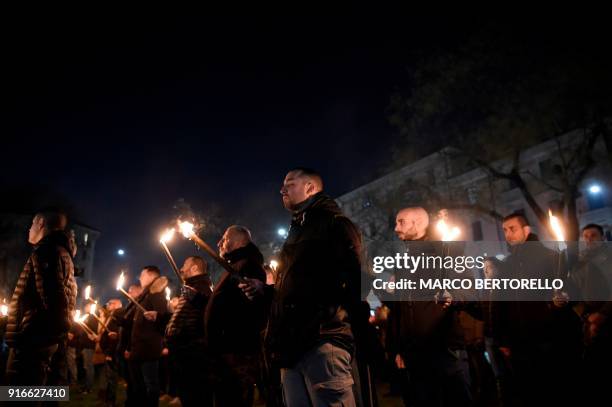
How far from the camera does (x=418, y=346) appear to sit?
163 inches

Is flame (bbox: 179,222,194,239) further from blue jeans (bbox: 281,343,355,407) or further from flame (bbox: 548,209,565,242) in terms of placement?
flame (bbox: 548,209,565,242)

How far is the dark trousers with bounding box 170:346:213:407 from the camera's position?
206 inches

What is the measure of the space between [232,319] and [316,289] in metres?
2.07

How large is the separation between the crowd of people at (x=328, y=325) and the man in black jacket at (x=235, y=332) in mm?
13

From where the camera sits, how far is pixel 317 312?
3.05m

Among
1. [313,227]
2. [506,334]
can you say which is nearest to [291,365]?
[313,227]

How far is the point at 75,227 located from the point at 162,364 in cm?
5972

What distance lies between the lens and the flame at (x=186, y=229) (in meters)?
3.46

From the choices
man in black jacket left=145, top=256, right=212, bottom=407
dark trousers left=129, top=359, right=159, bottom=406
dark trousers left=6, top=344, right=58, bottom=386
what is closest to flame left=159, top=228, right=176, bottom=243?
man in black jacket left=145, top=256, right=212, bottom=407

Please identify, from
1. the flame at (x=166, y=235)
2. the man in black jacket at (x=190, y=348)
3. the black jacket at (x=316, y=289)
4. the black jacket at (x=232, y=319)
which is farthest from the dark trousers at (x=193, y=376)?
the black jacket at (x=316, y=289)

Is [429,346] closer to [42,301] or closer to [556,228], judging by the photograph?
[556,228]

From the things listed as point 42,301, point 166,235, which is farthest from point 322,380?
point 42,301

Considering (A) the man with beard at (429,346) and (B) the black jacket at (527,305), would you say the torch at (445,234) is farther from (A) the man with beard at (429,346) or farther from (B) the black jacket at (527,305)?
(B) the black jacket at (527,305)

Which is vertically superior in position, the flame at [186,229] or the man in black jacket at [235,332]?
the flame at [186,229]
